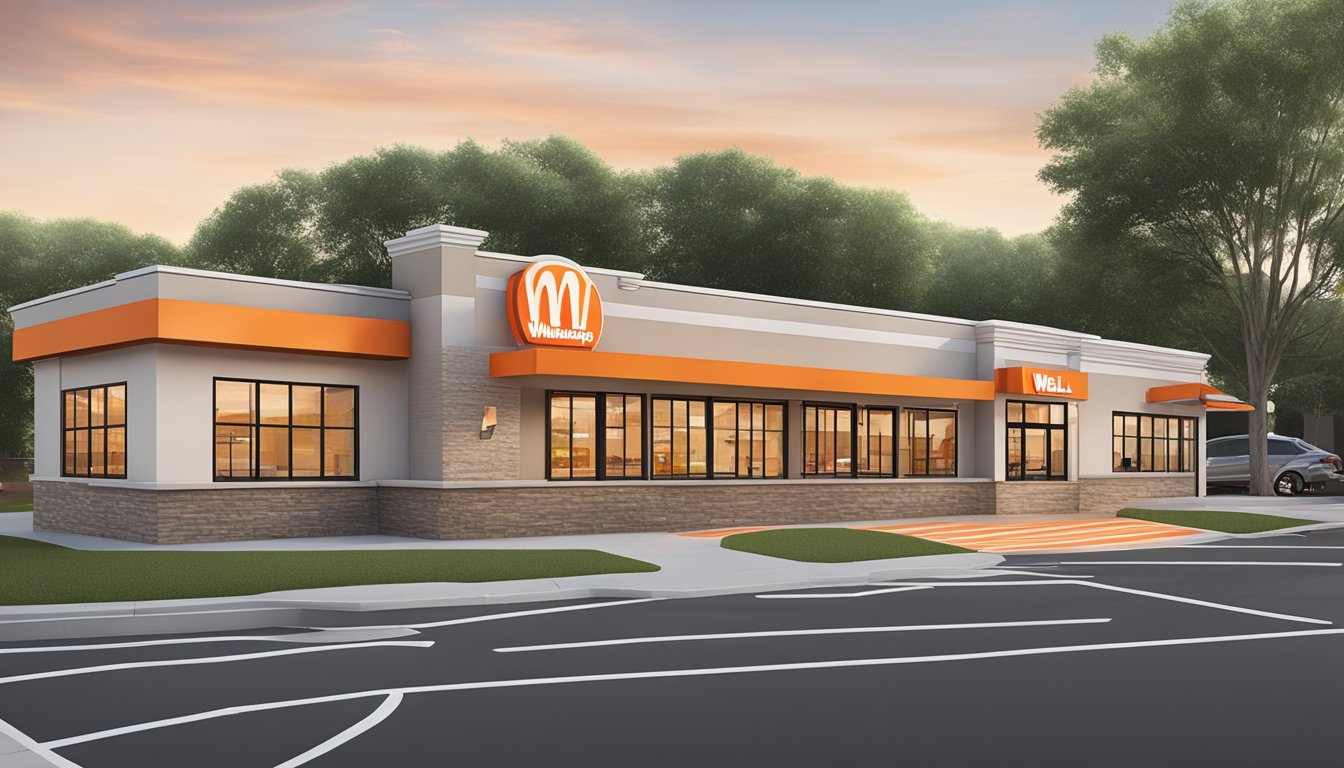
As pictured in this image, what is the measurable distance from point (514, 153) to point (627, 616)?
1859 inches

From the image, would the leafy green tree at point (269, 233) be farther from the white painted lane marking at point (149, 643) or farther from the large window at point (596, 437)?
the white painted lane marking at point (149, 643)

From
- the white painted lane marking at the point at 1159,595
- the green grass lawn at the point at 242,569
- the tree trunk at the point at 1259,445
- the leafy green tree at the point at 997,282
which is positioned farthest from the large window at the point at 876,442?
the leafy green tree at the point at 997,282

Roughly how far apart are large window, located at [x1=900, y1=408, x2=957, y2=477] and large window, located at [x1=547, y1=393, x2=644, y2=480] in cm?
855

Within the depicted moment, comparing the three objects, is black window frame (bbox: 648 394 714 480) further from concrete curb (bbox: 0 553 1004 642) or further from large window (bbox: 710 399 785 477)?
concrete curb (bbox: 0 553 1004 642)

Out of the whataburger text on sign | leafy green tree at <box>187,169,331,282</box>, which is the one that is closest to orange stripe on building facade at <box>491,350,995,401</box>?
the whataburger text on sign

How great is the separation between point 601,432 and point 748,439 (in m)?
4.33

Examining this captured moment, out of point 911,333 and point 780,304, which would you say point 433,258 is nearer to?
point 780,304

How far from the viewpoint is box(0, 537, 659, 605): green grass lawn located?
14.4m

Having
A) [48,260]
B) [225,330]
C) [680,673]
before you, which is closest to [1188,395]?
[225,330]

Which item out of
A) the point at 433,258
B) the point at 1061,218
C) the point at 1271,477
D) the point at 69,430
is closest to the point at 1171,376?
the point at 1271,477

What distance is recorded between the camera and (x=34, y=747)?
23.8 ft

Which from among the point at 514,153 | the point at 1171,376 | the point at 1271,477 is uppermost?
the point at 514,153

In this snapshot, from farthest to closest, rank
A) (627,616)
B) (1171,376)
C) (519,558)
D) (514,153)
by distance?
(514,153) < (1171,376) < (519,558) < (627,616)

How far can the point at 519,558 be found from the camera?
18.8m
